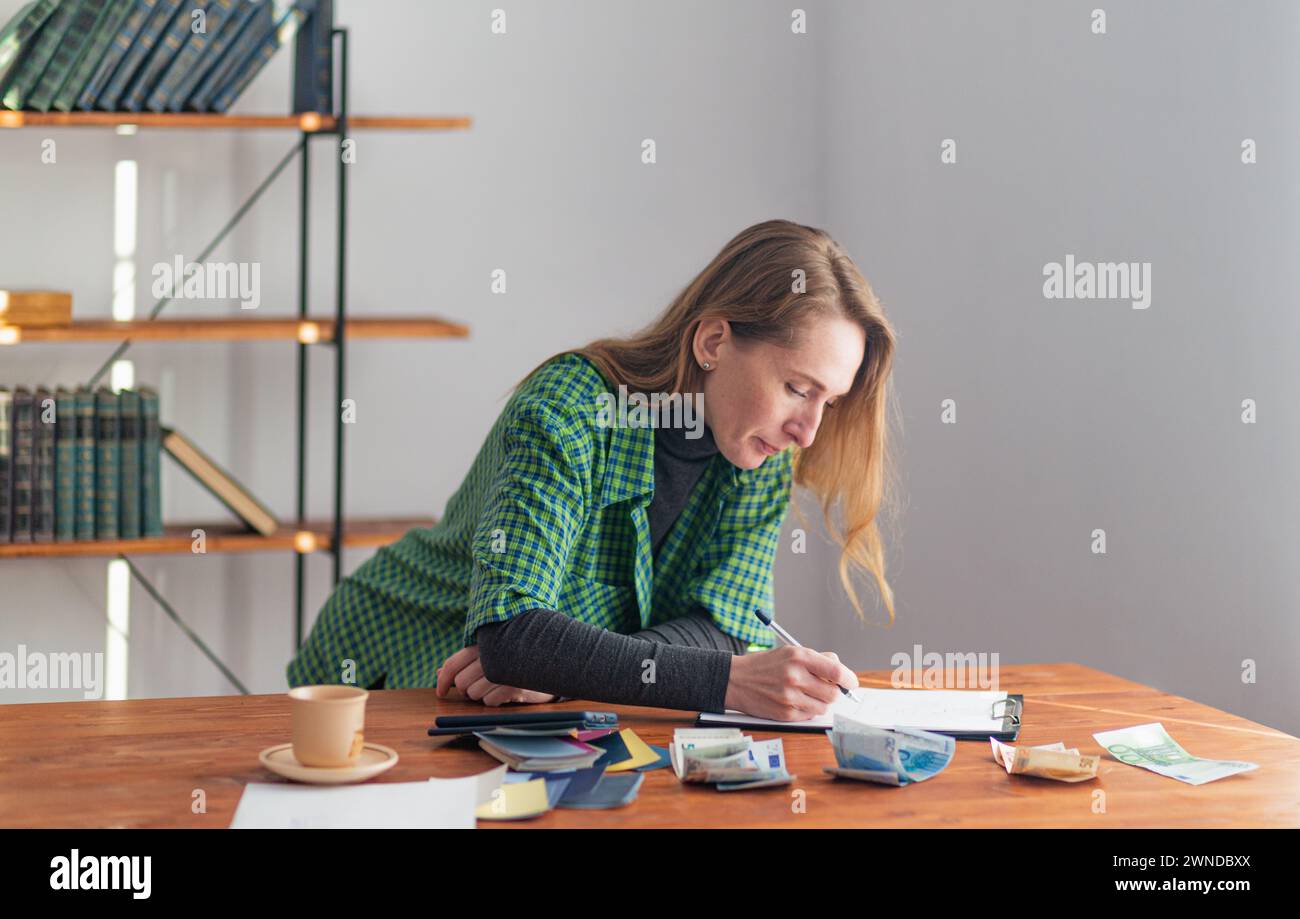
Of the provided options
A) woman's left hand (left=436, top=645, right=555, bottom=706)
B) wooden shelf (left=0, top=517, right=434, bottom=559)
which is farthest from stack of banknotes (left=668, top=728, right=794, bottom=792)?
wooden shelf (left=0, top=517, right=434, bottom=559)

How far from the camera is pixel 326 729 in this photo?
1.17 m

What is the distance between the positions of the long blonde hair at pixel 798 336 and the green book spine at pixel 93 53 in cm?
140

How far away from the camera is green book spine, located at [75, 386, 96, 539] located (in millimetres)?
2602

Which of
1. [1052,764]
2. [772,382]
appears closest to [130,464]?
[772,382]

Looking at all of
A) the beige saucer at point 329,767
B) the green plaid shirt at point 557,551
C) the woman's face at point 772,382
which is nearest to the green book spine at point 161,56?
the green plaid shirt at point 557,551

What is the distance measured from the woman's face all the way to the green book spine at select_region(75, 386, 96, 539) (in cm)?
147

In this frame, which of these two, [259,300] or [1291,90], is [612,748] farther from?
[259,300]

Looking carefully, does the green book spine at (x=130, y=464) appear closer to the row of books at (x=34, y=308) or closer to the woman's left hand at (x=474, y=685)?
the row of books at (x=34, y=308)

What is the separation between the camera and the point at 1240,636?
6.40 feet

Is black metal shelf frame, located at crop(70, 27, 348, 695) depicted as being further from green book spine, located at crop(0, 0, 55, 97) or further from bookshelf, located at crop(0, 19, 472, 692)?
green book spine, located at crop(0, 0, 55, 97)

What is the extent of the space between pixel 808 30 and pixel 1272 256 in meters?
1.66

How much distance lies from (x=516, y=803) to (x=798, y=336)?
76 centimetres
